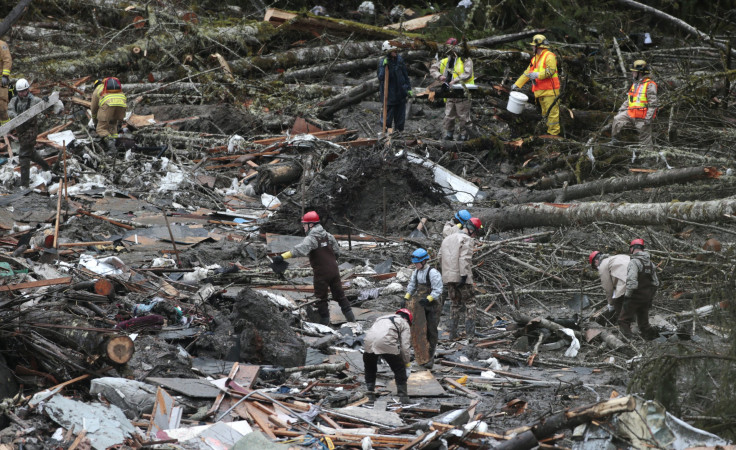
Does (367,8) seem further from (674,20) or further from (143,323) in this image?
(143,323)

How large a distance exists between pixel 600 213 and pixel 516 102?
448cm

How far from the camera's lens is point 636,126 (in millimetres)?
13180

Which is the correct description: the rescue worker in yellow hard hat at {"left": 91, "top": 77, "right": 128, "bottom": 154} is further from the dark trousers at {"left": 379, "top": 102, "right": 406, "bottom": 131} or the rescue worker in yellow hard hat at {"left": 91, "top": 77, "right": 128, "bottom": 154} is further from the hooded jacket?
the hooded jacket

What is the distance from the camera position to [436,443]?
5918mm

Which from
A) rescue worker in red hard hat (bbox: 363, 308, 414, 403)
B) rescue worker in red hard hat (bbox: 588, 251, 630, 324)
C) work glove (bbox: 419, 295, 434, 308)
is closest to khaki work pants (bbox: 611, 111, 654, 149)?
rescue worker in red hard hat (bbox: 588, 251, 630, 324)

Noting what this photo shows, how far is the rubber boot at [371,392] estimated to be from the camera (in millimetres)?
7242

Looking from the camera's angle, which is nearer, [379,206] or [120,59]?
[379,206]

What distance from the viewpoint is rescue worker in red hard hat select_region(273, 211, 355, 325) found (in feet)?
30.8

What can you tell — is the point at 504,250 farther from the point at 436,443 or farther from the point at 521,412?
the point at 436,443

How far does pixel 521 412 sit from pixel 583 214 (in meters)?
4.24

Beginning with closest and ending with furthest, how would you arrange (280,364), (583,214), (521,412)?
(521,412)
(280,364)
(583,214)

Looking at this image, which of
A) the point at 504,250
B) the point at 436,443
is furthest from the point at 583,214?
the point at 436,443

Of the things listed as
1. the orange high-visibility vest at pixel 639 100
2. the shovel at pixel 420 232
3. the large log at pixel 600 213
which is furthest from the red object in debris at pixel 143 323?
the orange high-visibility vest at pixel 639 100

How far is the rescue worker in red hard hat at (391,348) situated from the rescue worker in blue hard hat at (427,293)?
0.98 meters
